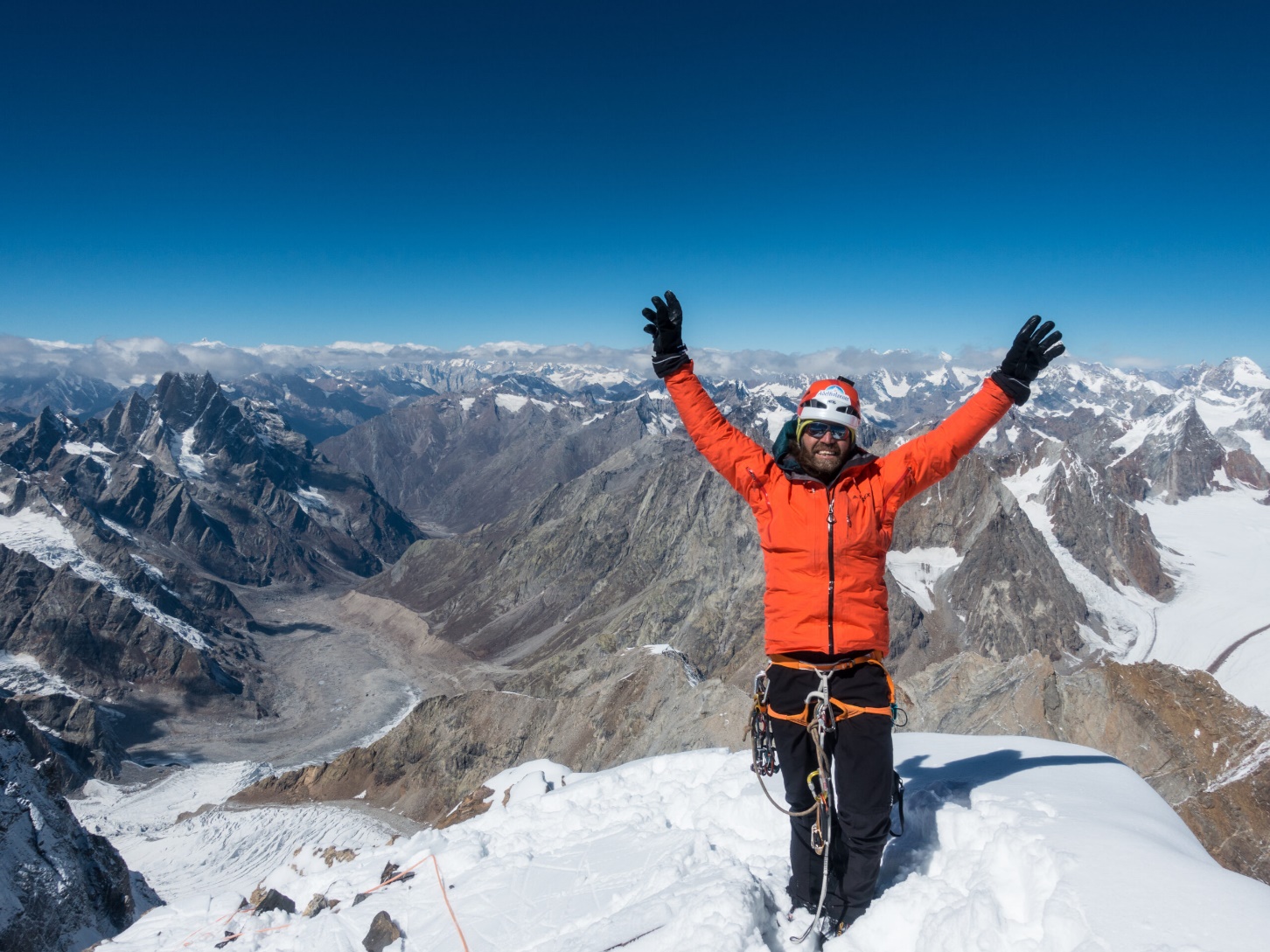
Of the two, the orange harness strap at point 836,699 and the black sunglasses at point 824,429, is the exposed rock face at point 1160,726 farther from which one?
the black sunglasses at point 824,429

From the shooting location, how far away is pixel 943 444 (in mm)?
6309

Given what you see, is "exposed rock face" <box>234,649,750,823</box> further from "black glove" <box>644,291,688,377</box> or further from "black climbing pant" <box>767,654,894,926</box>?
"black glove" <box>644,291,688,377</box>

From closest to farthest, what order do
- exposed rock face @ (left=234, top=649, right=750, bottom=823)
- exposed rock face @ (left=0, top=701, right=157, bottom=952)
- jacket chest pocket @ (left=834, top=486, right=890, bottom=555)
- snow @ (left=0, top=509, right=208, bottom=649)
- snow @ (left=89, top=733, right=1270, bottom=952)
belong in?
snow @ (left=89, top=733, right=1270, bottom=952)
jacket chest pocket @ (left=834, top=486, right=890, bottom=555)
exposed rock face @ (left=0, top=701, right=157, bottom=952)
exposed rock face @ (left=234, top=649, right=750, bottom=823)
snow @ (left=0, top=509, right=208, bottom=649)

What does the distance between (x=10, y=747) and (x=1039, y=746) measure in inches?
1478


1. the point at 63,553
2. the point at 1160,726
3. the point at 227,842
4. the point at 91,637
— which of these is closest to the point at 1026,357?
the point at 1160,726

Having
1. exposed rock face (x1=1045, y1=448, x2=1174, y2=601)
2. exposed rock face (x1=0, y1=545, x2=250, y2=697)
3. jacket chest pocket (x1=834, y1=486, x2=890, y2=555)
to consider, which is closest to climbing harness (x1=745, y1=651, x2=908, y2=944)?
jacket chest pocket (x1=834, y1=486, x2=890, y2=555)

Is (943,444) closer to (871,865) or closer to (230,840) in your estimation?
(871,865)

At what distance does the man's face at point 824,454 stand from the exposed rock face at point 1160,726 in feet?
58.9

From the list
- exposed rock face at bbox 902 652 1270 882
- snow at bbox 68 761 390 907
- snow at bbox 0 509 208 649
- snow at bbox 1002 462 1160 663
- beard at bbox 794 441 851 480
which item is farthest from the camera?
snow at bbox 0 509 208 649

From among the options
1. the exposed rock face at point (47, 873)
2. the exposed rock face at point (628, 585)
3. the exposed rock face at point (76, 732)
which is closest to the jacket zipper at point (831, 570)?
the exposed rock face at point (47, 873)

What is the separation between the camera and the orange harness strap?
20.6 feet

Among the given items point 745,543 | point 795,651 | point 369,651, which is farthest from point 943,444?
point 369,651

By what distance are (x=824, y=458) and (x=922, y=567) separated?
10727cm

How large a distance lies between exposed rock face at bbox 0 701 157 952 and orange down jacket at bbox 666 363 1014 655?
27844 millimetres
